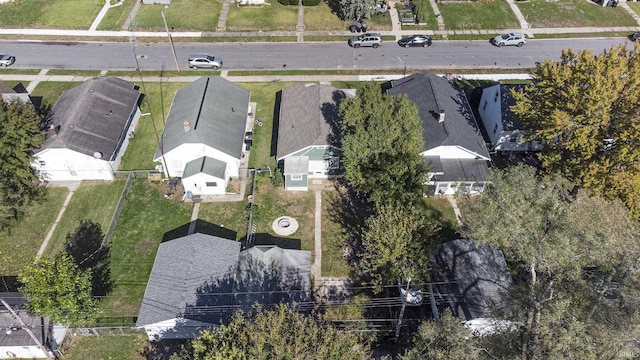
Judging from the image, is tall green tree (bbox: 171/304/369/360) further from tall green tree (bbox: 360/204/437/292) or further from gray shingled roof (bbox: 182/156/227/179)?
gray shingled roof (bbox: 182/156/227/179)

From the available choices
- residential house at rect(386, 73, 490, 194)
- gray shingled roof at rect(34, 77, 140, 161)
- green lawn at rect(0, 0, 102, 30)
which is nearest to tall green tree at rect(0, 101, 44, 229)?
gray shingled roof at rect(34, 77, 140, 161)

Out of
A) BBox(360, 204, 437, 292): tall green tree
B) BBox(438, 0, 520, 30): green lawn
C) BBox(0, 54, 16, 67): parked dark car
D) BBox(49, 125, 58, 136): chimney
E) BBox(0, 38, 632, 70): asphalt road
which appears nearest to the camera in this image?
BBox(360, 204, 437, 292): tall green tree

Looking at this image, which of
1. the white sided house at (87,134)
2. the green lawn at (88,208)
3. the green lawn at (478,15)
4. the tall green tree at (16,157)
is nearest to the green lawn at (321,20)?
the green lawn at (478,15)

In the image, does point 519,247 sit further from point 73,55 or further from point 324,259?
point 73,55

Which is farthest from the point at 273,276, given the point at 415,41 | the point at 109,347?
the point at 415,41

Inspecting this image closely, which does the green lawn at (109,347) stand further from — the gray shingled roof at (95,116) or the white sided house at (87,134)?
the gray shingled roof at (95,116)

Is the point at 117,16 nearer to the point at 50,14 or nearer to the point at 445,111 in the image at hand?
the point at 50,14

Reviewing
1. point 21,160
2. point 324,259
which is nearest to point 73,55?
point 21,160
